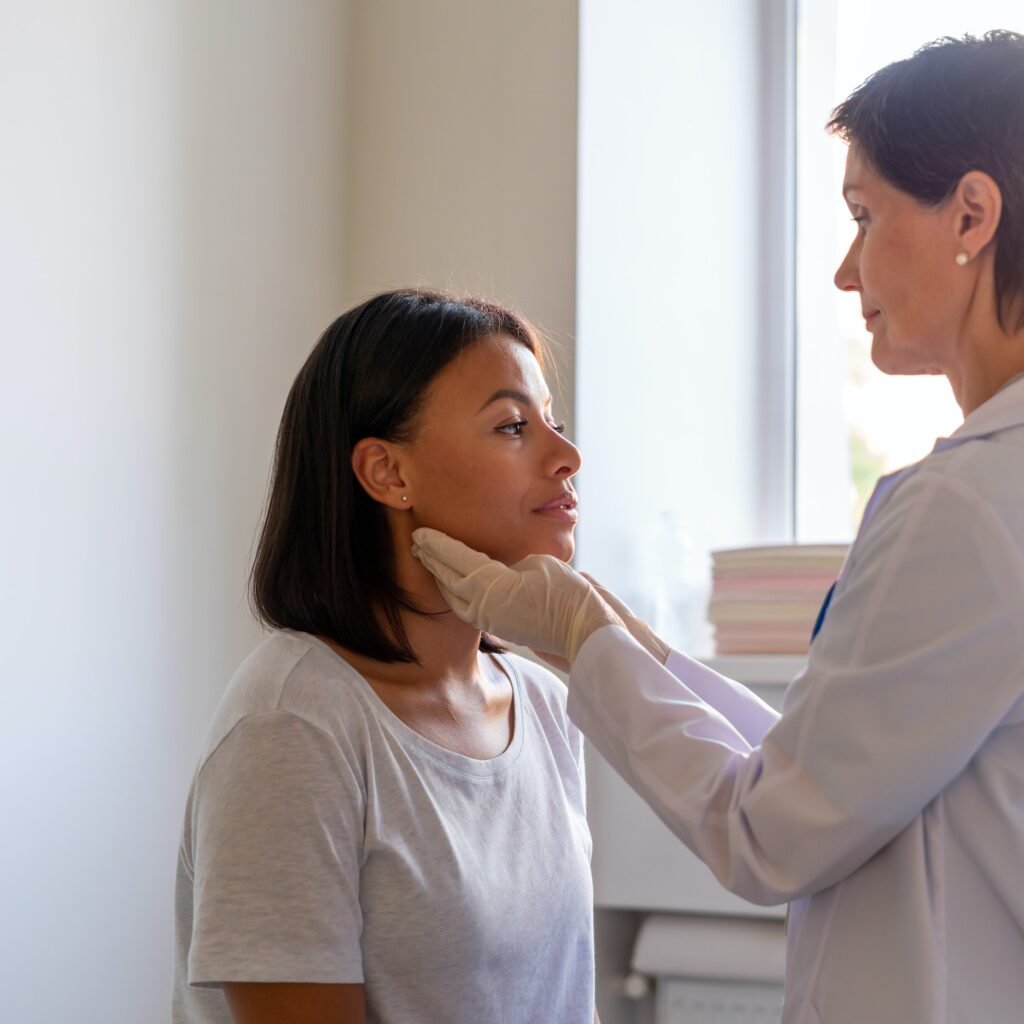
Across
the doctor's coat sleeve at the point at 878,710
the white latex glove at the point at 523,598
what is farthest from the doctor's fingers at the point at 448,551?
the doctor's coat sleeve at the point at 878,710

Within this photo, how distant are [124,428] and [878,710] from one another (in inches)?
48.5

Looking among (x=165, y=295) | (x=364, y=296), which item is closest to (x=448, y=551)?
(x=165, y=295)

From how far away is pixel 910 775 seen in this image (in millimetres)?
889

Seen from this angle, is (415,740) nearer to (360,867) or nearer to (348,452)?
(360,867)

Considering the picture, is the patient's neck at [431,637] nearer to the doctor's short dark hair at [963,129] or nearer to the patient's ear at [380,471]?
the patient's ear at [380,471]

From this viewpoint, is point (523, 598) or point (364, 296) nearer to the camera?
point (523, 598)

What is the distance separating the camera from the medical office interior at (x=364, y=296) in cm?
169

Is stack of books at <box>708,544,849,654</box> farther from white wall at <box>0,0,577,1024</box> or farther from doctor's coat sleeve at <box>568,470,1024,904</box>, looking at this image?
doctor's coat sleeve at <box>568,470,1024,904</box>

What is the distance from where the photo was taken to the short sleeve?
1.09 m

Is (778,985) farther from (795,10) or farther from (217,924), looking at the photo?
(795,10)

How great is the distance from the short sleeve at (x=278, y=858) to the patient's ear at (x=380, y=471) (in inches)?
11.7

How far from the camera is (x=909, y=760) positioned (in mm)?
886

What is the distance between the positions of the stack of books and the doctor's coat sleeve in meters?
1.22

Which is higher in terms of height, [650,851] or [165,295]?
[165,295]
